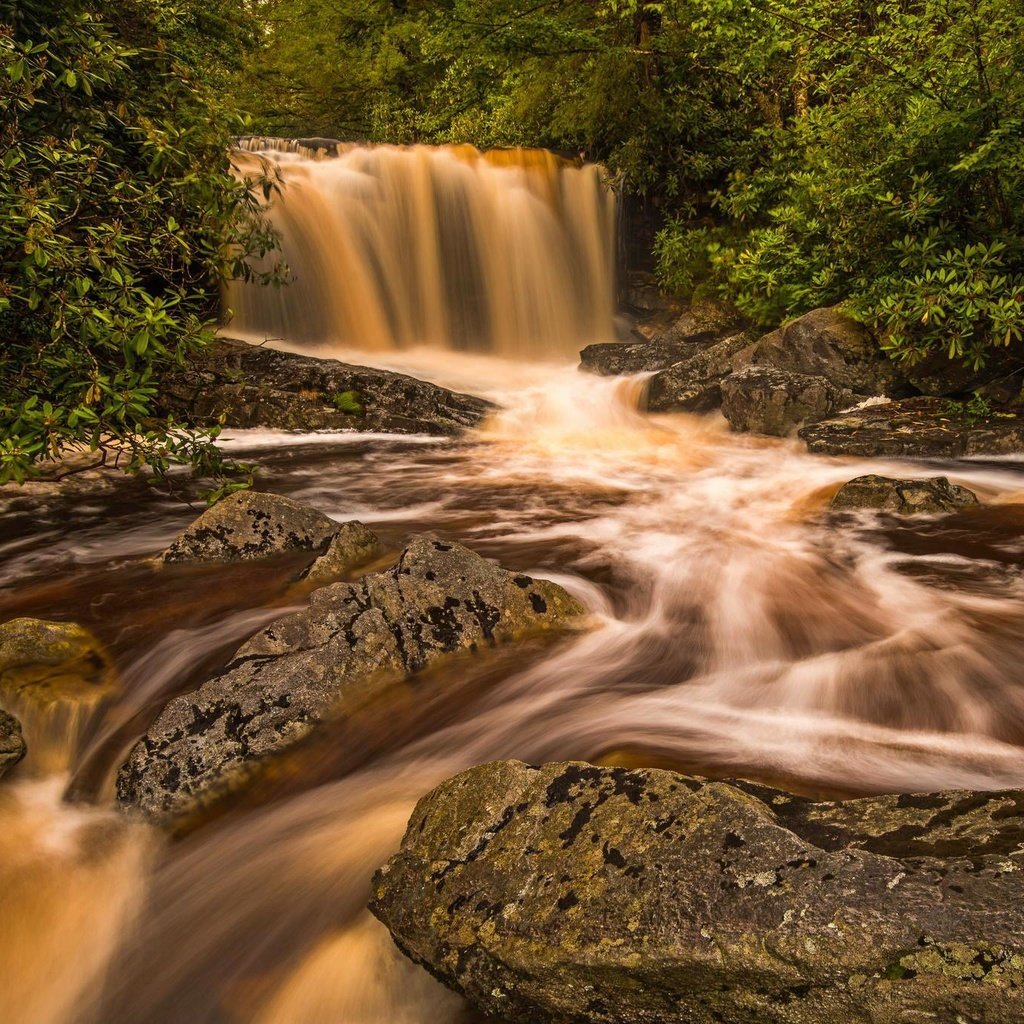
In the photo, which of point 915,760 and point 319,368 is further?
point 319,368

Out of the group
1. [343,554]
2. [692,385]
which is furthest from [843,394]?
[343,554]

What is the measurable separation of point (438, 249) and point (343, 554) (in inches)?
374

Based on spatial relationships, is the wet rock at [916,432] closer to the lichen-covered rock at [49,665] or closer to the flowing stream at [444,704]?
the flowing stream at [444,704]

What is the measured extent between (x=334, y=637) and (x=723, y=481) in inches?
196

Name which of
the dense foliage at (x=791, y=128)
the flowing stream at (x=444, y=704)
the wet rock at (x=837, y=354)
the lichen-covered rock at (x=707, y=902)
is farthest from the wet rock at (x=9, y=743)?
the wet rock at (x=837, y=354)

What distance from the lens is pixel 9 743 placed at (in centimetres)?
333

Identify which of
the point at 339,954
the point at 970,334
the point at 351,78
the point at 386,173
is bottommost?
the point at 339,954

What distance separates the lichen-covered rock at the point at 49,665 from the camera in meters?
3.57

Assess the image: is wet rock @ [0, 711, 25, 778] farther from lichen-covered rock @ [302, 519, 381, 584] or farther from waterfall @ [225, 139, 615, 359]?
waterfall @ [225, 139, 615, 359]

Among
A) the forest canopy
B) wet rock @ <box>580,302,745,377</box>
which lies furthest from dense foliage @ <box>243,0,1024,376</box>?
wet rock @ <box>580,302,745,377</box>

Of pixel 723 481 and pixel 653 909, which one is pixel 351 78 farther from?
pixel 653 909

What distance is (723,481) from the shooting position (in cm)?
765

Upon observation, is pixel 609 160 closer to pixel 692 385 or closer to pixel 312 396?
pixel 692 385

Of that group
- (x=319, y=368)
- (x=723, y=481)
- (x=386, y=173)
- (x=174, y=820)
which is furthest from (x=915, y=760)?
(x=386, y=173)
